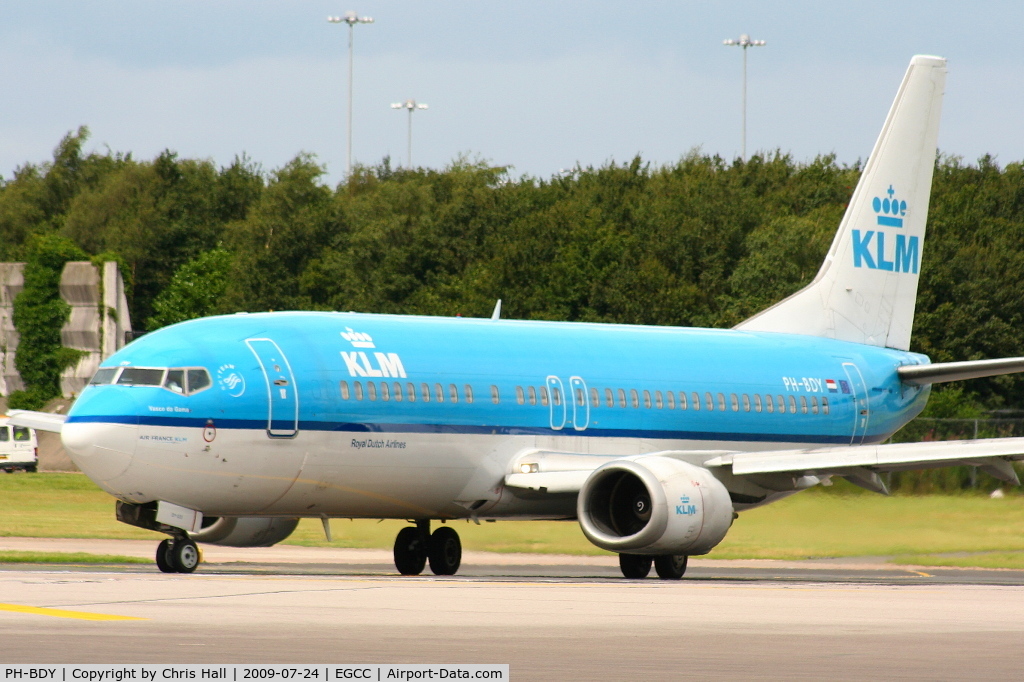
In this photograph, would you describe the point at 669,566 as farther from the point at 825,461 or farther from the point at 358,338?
the point at 358,338

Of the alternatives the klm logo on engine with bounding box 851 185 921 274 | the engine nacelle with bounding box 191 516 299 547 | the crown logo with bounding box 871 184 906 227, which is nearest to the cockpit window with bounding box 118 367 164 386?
the engine nacelle with bounding box 191 516 299 547

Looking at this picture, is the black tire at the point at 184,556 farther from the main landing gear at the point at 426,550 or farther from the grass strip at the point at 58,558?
the grass strip at the point at 58,558

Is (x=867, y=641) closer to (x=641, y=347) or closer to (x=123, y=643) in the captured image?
(x=123, y=643)

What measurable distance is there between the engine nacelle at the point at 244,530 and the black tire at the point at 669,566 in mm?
5541

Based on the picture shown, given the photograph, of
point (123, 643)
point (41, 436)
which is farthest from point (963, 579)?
point (41, 436)

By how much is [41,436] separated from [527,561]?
4543cm

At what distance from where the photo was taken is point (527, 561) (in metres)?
30.6

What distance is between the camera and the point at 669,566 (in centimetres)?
2653

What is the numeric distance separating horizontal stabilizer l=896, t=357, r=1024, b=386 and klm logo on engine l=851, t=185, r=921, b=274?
86.6 inches

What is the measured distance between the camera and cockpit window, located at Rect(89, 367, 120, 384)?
23087mm

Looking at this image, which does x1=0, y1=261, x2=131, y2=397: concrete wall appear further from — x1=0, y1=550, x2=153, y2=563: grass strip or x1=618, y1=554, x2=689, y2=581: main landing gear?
x1=618, y1=554, x2=689, y2=581: main landing gear

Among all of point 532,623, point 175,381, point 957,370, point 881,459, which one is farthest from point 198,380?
point 957,370

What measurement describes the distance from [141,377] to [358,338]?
3.31 meters
